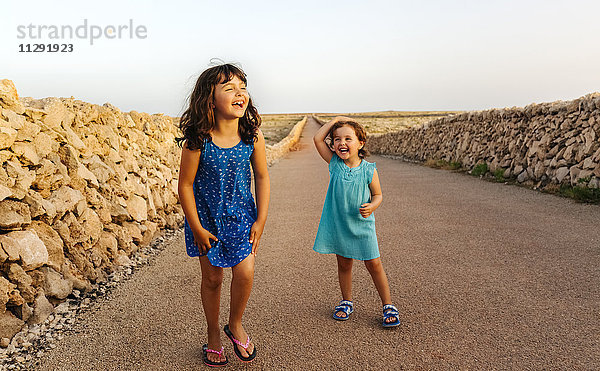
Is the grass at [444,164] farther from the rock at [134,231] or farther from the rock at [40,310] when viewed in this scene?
the rock at [40,310]

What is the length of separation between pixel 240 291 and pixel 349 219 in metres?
0.99

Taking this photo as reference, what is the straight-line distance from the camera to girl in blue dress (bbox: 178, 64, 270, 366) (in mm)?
2555

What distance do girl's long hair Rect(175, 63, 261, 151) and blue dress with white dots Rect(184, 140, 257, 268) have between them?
0.07m

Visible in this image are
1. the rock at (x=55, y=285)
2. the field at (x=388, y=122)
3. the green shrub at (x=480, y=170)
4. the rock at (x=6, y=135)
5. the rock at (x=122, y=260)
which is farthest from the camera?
the field at (x=388, y=122)

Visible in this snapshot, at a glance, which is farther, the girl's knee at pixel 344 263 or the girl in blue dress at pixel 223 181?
the girl's knee at pixel 344 263

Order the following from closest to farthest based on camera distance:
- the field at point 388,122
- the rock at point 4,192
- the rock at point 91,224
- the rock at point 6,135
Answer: the rock at point 4,192 → the rock at point 6,135 → the rock at point 91,224 → the field at point 388,122

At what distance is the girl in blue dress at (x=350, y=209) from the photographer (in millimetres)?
3256

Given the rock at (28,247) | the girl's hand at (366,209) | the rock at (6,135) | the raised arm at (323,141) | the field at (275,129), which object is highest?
the raised arm at (323,141)

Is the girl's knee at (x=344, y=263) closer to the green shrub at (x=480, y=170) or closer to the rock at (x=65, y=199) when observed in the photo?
the rock at (x=65, y=199)

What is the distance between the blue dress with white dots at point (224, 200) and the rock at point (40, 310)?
1592 mm

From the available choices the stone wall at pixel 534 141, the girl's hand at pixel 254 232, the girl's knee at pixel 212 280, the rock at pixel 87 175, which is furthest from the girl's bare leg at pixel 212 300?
the stone wall at pixel 534 141

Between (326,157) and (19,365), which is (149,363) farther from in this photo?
(326,157)

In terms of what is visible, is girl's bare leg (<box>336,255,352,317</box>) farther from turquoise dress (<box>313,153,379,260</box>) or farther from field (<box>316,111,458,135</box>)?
field (<box>316,111,458,135</box>)

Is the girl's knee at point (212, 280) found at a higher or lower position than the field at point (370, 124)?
higher
